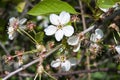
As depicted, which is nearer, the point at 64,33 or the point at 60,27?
the point at 64,33

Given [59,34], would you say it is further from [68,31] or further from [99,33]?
[99,33]

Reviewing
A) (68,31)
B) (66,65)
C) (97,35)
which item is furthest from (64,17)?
(66,65)

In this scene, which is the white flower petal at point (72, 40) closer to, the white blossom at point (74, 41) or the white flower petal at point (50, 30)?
the white blossom at point (74, 41)

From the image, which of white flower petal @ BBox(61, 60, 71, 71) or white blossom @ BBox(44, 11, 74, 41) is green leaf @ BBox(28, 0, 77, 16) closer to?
white blossom @ BBox(44, 11, 74, 41)

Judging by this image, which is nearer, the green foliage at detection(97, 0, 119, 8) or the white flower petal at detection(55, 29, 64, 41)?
the green foliage at detection(97, 0, 119, 8)

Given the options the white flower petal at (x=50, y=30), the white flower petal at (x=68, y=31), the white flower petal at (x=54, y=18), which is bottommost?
the white flower petal at (x=68, y=31)

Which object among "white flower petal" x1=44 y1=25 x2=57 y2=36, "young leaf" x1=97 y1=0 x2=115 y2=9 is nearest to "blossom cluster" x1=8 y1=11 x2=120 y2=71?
"white flower petal" x1=44 y1=25 x2=57 y2=36

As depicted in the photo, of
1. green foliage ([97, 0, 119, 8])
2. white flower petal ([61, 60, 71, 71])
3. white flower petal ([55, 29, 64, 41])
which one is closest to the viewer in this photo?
green foliage ([97, 0, 119, 8])

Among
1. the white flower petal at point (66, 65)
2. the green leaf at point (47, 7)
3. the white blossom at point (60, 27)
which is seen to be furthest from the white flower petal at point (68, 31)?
the white flower petal at point (66, 65)
